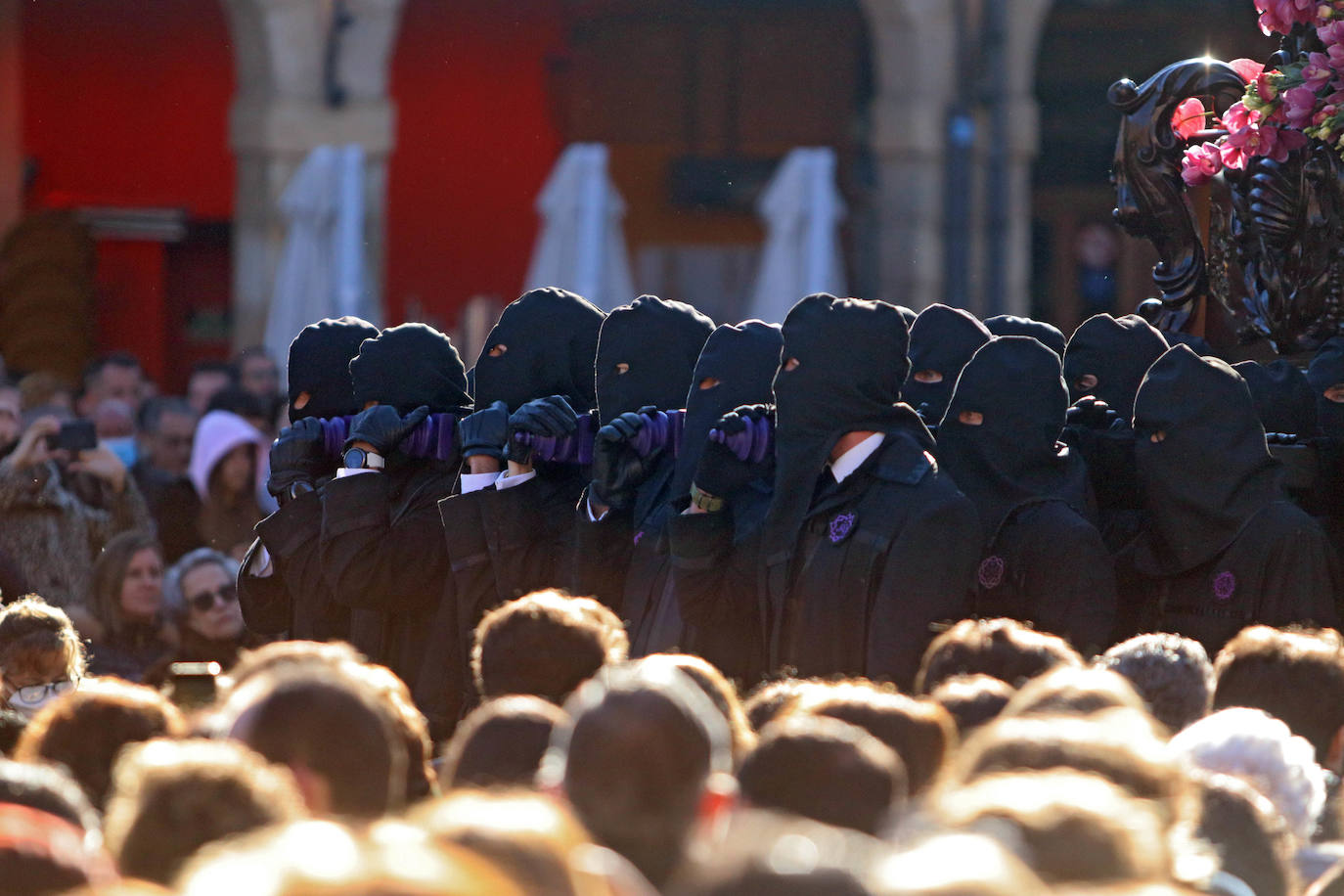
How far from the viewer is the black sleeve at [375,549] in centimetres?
672

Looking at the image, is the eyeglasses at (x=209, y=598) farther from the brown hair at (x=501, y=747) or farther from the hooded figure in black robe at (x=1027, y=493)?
the brown hair at (x=501, y=747)

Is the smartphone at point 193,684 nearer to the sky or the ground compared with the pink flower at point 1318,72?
nearer to the ground

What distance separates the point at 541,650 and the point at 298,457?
129 inches

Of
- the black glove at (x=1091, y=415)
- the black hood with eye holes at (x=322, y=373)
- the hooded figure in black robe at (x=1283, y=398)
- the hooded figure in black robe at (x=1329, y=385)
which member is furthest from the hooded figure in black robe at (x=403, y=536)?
the hooded figure in black robe at (x=1329, y=385)

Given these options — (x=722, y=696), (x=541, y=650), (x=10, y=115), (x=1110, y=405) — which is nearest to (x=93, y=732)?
(x=541, y=650)

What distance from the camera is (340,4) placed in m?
15.2

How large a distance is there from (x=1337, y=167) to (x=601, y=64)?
1197cm

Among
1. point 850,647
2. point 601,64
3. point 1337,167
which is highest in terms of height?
point 601,64

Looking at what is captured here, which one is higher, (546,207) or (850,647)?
(546,207)

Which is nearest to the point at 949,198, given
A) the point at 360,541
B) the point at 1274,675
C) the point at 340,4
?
the point at 340,4

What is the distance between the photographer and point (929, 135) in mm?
16297

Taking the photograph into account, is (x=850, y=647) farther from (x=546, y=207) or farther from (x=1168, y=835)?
(x=546, y=207)

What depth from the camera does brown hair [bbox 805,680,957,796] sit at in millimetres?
3447

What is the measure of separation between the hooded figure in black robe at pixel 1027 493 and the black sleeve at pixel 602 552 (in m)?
0.94
